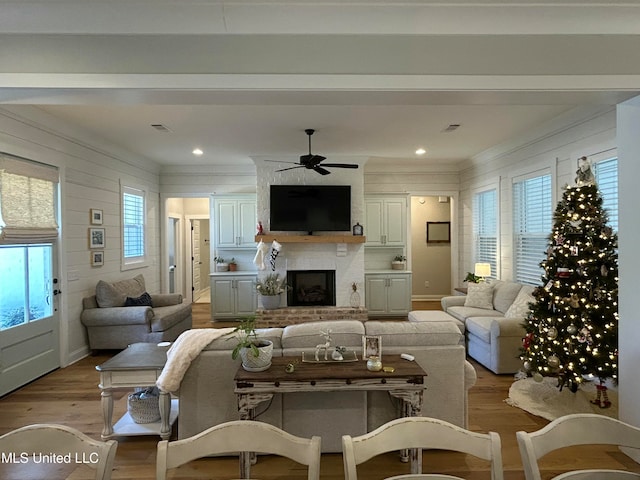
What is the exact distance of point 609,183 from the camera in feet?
12.4

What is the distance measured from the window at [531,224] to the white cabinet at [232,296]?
424cm

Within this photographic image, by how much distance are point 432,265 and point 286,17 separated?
741 centimetres

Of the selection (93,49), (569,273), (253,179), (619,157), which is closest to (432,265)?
(253,179)

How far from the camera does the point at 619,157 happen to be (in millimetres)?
2629

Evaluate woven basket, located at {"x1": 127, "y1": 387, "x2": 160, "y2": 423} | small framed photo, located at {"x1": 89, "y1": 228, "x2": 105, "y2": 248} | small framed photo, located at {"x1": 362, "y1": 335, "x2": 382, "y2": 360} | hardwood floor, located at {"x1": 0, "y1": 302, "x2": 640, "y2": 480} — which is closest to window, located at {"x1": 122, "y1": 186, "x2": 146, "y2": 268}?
small framed photo, located at {"x1": 89, "y1": 228, "x2": 105, "y2": 248}

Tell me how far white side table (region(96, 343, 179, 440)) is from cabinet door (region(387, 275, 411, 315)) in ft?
15.6

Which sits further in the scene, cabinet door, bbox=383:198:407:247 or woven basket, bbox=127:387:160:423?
cabinet door, bbox=383:198:407:247

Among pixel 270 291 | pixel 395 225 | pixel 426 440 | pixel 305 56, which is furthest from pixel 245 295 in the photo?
pixel 426 440

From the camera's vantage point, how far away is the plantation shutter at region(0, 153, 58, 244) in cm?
364

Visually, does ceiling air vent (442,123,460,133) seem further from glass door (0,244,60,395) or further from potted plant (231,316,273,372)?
glass door (0,244,60,395)

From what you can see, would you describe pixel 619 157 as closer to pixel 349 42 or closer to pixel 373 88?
pixel 373 88

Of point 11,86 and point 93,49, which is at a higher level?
point 93,49

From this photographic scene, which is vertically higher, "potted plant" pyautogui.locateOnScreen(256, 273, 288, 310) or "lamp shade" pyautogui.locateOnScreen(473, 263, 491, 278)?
"lamp shade" pyautogui.locateOnScreen(473, 263, 491, 278)

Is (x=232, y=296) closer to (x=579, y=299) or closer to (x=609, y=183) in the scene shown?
(x=579, y=299)
